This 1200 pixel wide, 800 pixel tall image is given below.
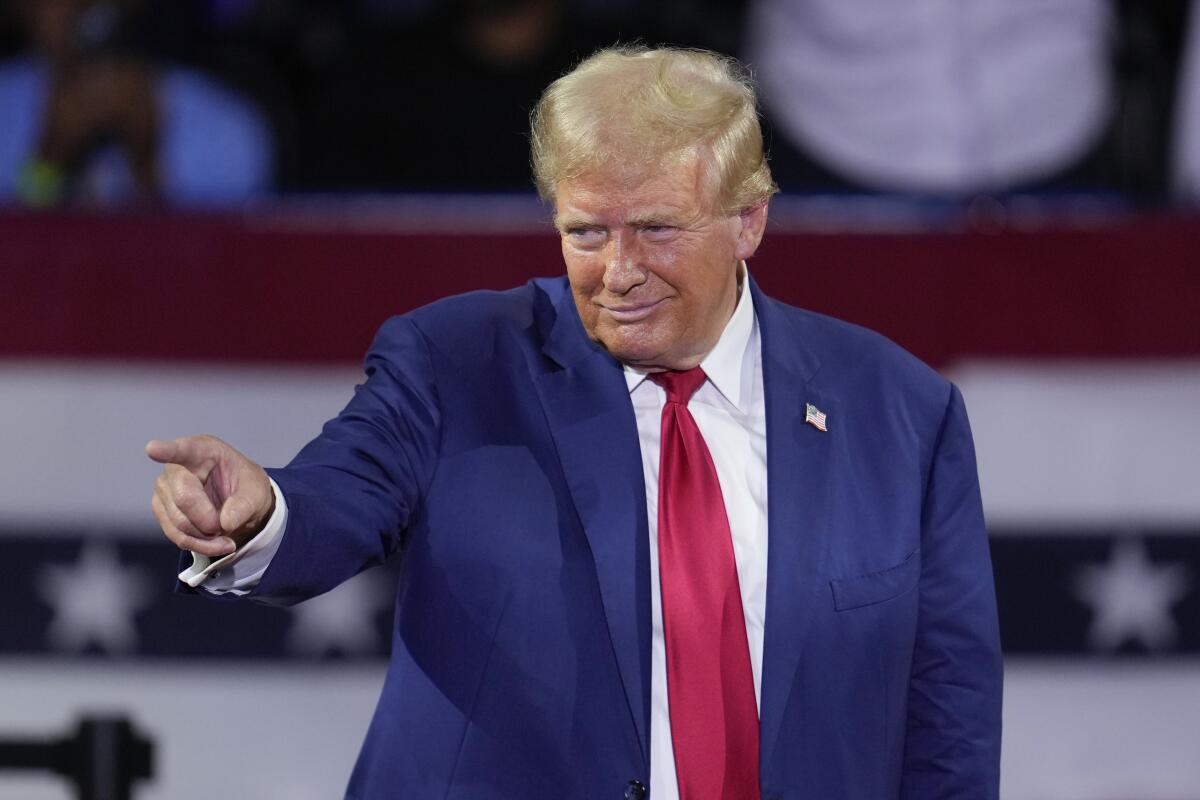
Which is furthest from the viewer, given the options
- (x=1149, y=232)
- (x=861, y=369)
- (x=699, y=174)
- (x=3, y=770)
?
(x=1149, y=232)

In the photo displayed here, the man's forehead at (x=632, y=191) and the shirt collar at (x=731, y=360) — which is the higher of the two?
the man's forehead at (x=632, y=191)

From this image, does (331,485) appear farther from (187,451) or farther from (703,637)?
(703,637)

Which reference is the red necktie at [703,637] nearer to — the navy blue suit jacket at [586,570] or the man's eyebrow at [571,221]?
the navy blue suit jacket at [586,570]

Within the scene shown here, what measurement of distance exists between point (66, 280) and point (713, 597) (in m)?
1.46

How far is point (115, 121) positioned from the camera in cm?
280

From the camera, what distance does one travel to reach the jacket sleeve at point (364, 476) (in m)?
1.28

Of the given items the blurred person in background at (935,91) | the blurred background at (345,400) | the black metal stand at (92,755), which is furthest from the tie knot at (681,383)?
the blurred person in background at (935,91)

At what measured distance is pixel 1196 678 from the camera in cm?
252

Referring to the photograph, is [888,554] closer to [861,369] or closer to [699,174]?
[861,369]

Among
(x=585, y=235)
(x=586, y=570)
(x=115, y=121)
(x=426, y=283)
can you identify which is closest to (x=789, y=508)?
(x=586, y=570)

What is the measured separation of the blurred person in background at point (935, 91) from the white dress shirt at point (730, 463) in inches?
51.2

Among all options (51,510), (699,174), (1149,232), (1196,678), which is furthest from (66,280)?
(1196,678)

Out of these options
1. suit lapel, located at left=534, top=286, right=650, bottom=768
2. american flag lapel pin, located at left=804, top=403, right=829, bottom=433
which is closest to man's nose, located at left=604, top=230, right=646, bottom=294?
suit lapel, located at left=534, top=286, right=650, bottom=768

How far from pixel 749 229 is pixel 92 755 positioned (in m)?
1.06
